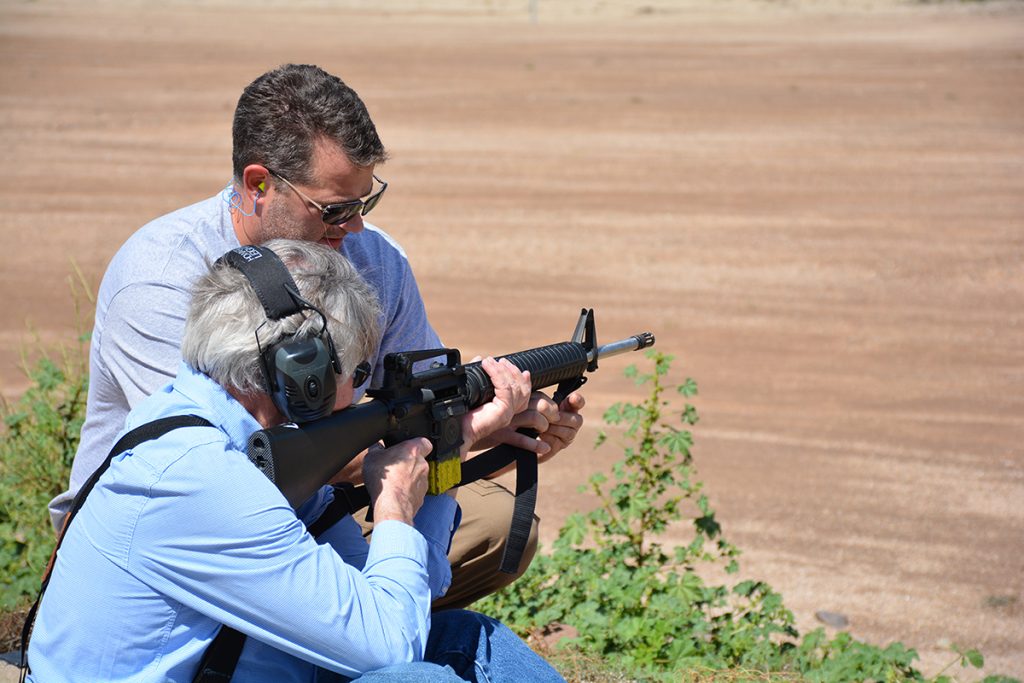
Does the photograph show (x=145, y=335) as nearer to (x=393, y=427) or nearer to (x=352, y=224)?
(x=352, y=224)

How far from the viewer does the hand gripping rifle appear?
7.00 ft

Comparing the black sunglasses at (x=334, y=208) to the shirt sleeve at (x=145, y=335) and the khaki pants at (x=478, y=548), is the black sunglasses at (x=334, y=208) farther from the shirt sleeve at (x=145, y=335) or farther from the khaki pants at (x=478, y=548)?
the khaki pants at (x=478, y=548)

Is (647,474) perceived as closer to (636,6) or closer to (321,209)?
(321,209)

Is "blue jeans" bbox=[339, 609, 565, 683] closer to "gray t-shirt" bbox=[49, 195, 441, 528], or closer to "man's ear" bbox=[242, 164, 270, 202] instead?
"gray t-shirt" bbox=[49, 195, 441, 528]

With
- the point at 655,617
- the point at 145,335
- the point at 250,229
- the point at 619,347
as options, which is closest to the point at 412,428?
the point at 145,335

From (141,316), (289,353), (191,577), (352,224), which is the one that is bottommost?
(191,577)

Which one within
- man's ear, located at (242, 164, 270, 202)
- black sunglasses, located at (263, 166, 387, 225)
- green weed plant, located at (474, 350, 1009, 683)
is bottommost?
green weed plant, located at (474, 350, 1009, 683)

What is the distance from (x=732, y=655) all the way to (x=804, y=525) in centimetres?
249

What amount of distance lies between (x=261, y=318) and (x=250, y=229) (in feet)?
3.76

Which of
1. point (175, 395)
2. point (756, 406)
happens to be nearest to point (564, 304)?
point (756, 406)

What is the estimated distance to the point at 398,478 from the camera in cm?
232

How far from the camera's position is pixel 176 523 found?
6.33 ft

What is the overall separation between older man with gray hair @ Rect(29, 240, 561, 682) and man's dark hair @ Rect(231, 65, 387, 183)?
93 cm

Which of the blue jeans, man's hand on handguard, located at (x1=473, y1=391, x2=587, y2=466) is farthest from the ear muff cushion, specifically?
man's hand on handguard, located at (x1=473, y1=391, x2=587, y2=466)
